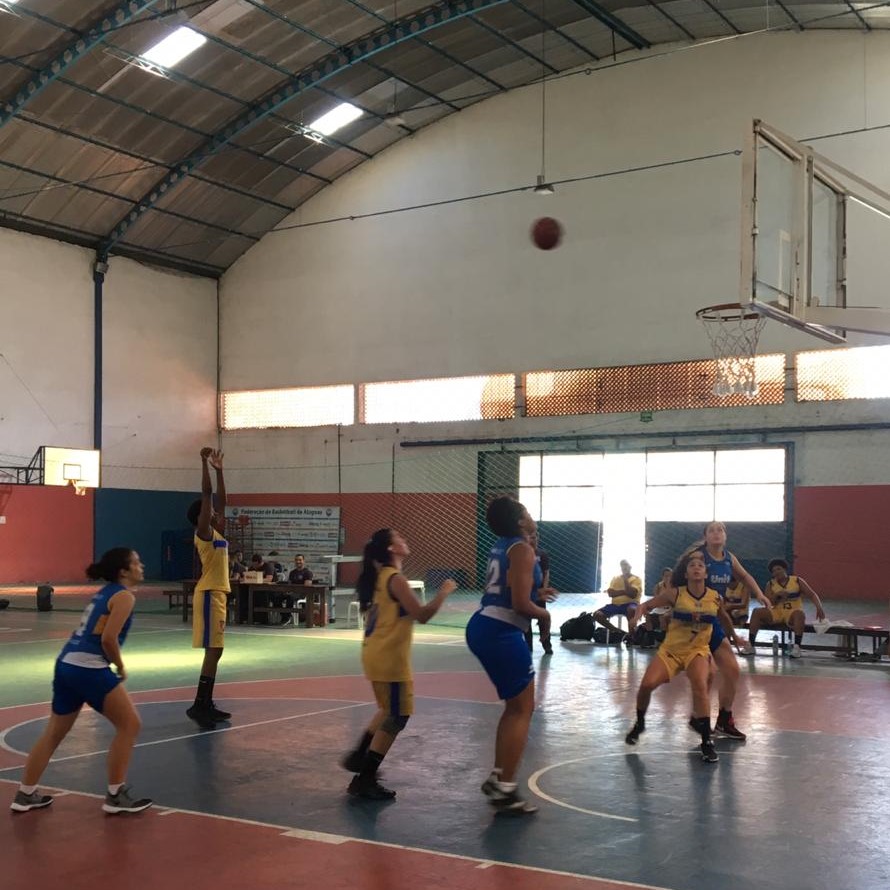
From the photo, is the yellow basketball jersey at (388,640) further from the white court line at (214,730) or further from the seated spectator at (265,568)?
the seated spectator at (265,568)

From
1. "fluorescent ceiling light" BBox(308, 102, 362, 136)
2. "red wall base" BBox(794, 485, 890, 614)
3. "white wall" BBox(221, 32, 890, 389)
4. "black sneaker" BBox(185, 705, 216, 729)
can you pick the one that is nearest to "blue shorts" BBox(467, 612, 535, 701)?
"black sneaker" BBox(185, 705, 216, 729)

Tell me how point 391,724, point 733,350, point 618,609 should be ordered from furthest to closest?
point 733,350 → point 618,609 → point 391,724

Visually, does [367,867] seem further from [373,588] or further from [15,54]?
[15,54]

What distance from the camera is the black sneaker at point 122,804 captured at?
6875mm

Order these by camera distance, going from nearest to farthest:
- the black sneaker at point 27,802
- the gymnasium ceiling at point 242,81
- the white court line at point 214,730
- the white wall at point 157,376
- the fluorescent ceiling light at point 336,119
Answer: the black sneaker at point 27,802
the white court line at point 214,730
the gymnasium ceiling at point 242,81
the fluorescent ceiling light at point 336,119
the white wall at point 157,376

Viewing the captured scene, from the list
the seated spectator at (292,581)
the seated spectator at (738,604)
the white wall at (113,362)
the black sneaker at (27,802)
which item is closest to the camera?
the black sneaker at (27,802)

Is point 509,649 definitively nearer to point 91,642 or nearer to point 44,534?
point 91,642

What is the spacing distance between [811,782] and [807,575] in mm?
20530

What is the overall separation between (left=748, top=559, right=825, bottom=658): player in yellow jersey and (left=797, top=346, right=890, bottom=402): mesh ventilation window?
1114cm

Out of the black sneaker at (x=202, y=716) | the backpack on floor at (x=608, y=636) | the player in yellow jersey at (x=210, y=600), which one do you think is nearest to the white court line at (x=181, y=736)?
the black sneaker at (x=202, y=716)

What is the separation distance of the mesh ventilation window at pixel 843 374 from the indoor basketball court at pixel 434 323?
0.31 feet

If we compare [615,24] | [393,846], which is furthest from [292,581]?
[615,24]

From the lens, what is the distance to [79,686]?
684 centimetres

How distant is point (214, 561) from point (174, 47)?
65.7 ft
